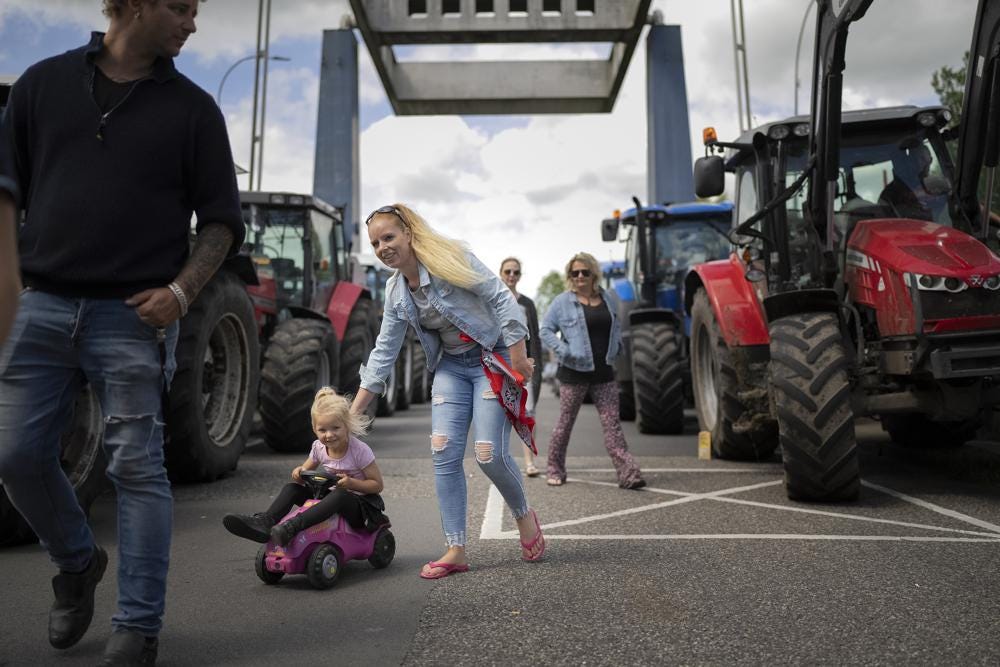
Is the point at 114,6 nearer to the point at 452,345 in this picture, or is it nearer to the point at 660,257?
the point at 452,345

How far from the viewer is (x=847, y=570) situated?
466 cm

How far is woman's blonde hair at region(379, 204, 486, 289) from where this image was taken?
4.75 meters

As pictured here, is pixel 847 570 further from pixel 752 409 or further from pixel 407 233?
pixel 752 409

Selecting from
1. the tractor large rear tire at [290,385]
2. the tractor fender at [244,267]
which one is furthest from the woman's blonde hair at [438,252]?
the tractor large rear tire at [290,385]

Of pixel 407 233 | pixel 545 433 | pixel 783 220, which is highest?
pixel 783 220

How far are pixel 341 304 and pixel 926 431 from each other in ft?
20.9

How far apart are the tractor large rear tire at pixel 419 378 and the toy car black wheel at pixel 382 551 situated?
13.3m

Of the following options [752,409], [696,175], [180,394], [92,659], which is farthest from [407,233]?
→ [752,409]

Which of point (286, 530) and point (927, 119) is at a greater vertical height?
point (927, 119)

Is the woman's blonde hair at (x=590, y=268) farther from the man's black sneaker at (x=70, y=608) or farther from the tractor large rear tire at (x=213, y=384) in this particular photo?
the man's black sneaker at (x=70, y=608)

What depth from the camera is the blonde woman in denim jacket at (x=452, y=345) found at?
15.7 ft

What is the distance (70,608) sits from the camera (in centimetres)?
344

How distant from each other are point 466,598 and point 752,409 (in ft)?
14.8

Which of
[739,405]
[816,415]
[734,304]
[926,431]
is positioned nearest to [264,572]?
[816,415]
